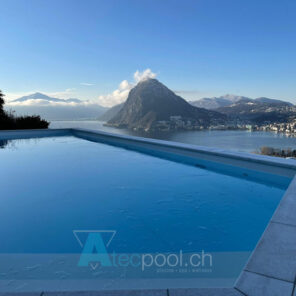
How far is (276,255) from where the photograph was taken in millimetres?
1715

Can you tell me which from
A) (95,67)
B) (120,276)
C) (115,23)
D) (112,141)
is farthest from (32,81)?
(120,276)

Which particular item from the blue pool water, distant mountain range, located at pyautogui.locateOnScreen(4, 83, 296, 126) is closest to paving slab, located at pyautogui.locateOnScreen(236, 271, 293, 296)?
the blue pool water

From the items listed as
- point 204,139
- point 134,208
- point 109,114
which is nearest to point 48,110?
point 204,139

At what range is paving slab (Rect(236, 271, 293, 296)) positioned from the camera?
1348 mm

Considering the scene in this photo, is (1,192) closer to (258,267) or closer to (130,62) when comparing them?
(258,267)

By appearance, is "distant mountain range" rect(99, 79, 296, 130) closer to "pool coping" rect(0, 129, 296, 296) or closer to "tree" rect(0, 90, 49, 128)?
"tree" rect(0, 90, 49, 128)

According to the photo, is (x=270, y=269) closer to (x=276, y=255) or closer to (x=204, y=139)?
(x=276, y=255)

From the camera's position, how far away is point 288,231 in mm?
2041

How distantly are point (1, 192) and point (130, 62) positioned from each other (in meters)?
23.3

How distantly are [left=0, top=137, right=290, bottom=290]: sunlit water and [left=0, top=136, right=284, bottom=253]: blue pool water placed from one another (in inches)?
0.4

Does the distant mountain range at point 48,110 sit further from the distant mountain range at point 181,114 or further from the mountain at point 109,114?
the mountain at point 109,114

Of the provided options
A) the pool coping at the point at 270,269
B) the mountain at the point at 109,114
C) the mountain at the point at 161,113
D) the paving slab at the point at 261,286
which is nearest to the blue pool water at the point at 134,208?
the pool coping at the point at 270,269

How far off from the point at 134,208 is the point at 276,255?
2028 millimetres

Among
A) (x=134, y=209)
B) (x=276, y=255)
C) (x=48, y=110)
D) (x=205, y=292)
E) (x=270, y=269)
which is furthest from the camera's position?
(x=48, y=110)
